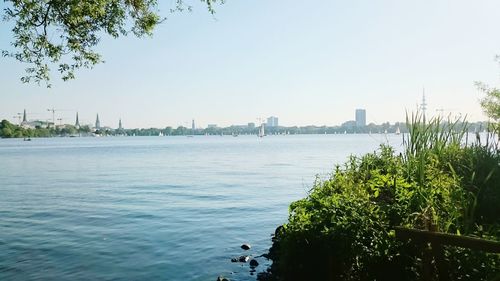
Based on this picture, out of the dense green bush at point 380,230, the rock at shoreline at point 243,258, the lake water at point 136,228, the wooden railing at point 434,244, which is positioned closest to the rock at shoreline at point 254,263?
the lake water at point 136,228

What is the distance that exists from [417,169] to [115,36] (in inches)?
356

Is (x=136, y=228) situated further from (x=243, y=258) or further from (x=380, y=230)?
(x=380, y=230)

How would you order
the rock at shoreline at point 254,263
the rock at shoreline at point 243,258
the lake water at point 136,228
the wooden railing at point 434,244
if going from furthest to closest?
the rock at shoreline at point 243,258, the lake water at point 136,228, the rock at shoreline at point 254,263, the wooden railing at point 434,244

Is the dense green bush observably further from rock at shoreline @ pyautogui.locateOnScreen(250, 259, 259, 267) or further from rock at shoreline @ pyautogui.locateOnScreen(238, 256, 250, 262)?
rock at shoreline @ pyautogui.locateOnScreen(238, 256, 250, 262)

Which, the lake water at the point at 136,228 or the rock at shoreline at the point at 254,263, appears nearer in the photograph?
the rock at shoreline at the point at 254,263

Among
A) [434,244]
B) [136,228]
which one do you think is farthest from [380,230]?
[136,228]

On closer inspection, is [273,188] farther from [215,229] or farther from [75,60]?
[75,60]

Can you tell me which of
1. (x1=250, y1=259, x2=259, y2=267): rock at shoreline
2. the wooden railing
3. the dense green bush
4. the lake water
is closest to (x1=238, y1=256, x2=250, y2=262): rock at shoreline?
the lake water

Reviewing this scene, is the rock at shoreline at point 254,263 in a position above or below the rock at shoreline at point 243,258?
above

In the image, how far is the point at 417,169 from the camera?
401 inches

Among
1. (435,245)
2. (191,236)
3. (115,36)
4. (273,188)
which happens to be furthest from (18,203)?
(435,245)

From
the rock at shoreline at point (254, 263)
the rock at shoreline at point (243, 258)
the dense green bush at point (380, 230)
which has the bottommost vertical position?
the rock at shoreline at point (243, 258)

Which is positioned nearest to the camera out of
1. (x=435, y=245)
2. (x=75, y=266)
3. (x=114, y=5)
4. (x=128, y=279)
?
(x=435, y=245)

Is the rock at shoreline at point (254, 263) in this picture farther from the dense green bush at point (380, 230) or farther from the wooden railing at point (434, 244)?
the wooden railing at point (434, 244)
